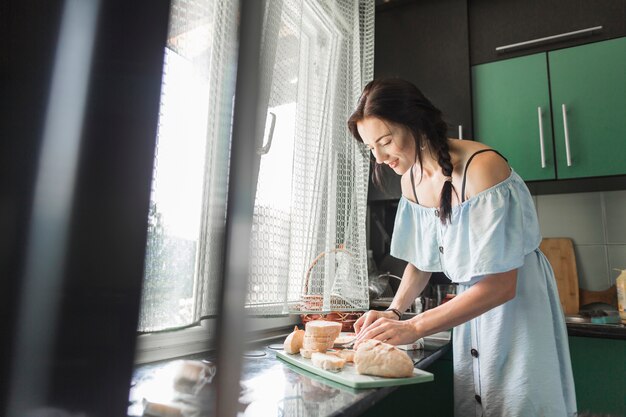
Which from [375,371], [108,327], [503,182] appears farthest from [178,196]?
[503,182]

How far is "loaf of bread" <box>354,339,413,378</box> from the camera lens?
2.43ft

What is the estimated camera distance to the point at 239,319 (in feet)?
0.53

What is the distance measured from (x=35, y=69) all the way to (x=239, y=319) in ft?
0.56

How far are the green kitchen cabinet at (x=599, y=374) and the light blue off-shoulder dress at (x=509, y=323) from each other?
16.2 inches

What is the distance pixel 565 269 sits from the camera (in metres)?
1.73

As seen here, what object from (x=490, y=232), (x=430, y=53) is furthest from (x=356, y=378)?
(x=430, y=53)

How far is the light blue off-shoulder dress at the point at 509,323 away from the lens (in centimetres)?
87

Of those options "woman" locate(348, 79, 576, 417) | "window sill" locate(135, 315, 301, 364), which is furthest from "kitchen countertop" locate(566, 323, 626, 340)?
"window sill" locate(135, 315, 301, 364)

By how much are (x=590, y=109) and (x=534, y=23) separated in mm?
447

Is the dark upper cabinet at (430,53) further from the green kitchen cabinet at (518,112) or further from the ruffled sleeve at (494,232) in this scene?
the ruffled sleeve at (494,232)

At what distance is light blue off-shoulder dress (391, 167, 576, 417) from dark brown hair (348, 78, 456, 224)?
10 cm

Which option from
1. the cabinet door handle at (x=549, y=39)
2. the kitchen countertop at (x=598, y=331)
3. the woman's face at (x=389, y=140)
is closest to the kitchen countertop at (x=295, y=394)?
the woman's face at (x=389, y=140)

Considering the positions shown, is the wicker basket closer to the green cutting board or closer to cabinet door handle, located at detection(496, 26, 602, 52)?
the green cutting board

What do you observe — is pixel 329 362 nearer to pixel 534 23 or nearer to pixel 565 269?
pixel 565 269
